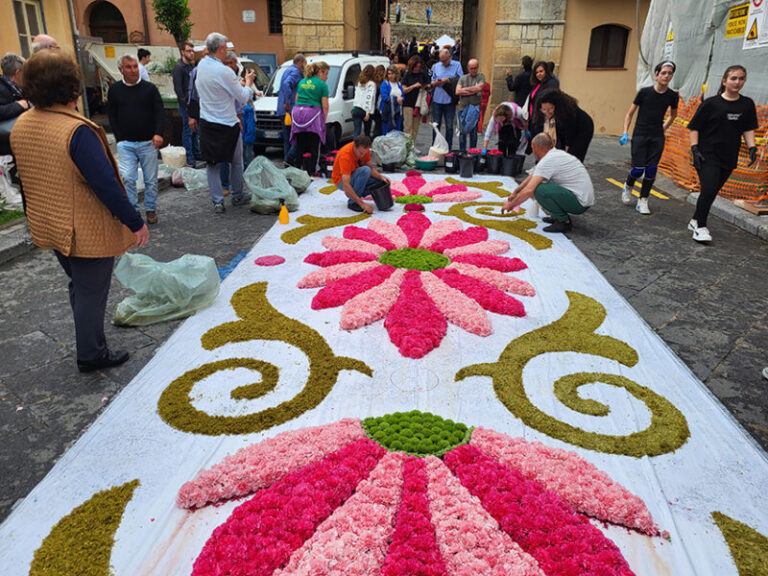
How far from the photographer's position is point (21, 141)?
8.55 ft

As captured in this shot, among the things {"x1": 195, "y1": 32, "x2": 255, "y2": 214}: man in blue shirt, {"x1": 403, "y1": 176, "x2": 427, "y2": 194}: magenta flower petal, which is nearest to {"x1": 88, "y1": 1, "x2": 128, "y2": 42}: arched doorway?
{"x1": 403, "y1": 176, "x2": 427, "y2": 194}: magenta flower petal

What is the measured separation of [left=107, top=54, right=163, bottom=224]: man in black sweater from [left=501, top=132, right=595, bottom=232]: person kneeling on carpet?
12.6 feet

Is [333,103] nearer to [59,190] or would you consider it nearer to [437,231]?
[437,231]

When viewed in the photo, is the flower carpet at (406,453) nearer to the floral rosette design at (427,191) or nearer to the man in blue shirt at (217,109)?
the man in blue shirt at (217,109)

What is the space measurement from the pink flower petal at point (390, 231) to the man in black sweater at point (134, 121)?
2.38m

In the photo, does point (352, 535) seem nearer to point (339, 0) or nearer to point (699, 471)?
point (699, 471)

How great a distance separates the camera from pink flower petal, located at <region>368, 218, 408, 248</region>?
5.11 metres

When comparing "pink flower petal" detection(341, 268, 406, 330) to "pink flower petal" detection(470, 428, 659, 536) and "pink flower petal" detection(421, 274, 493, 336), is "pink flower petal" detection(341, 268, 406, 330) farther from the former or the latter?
"pink flower petal" detection(470, 428, 659, 536)

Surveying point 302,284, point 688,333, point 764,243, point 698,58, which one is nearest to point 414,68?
point 698,58

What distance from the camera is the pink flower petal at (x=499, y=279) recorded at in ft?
13.7

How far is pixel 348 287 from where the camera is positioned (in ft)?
13.5

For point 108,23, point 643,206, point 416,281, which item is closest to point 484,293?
point 416,281

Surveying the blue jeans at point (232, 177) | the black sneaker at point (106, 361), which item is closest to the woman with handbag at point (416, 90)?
the blue jeans at point (232, 177)

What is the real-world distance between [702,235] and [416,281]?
11.2 feet
